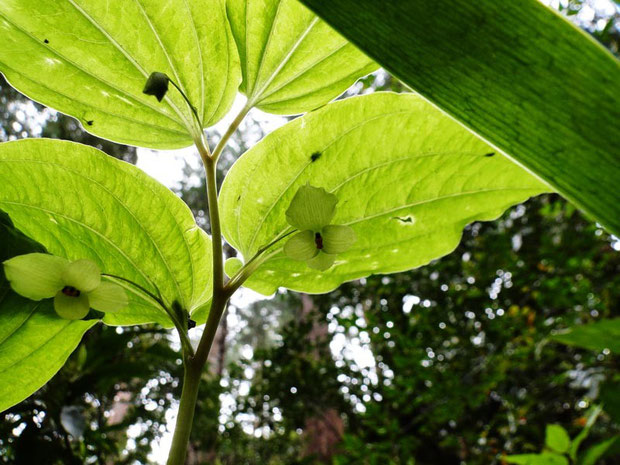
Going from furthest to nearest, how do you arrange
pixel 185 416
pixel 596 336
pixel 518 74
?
pixel 596 336 → pixel 185 416 → pixel 518 74

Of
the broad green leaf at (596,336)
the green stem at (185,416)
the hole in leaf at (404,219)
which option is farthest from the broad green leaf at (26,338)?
the broad green leaf at (596,336)

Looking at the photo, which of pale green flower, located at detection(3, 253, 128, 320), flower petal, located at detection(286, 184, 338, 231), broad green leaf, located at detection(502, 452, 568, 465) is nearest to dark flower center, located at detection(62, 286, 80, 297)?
pale green flower, located at detection(3, 253, 128, 320)

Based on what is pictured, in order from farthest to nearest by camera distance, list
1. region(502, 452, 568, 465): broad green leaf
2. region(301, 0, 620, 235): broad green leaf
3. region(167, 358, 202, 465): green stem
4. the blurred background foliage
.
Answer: the blurred background foliage < region(502, 452, 568, 465): broad green leaf < region(167, 358, 202, 465): green stem < region(301, 0, 620, 235): broad green leaf

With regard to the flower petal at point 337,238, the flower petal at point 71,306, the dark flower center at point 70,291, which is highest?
the flower petal at point 337,238

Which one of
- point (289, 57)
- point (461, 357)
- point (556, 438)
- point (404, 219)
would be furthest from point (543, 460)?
point (461, 357)

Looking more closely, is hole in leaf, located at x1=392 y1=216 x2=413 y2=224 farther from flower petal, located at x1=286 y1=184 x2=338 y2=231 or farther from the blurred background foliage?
the blurred background foliage

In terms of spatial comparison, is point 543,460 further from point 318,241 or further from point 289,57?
point 289,57

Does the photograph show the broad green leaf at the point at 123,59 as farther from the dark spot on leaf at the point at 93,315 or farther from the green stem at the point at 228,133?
the dark spot on leaf at the point at 93,315
